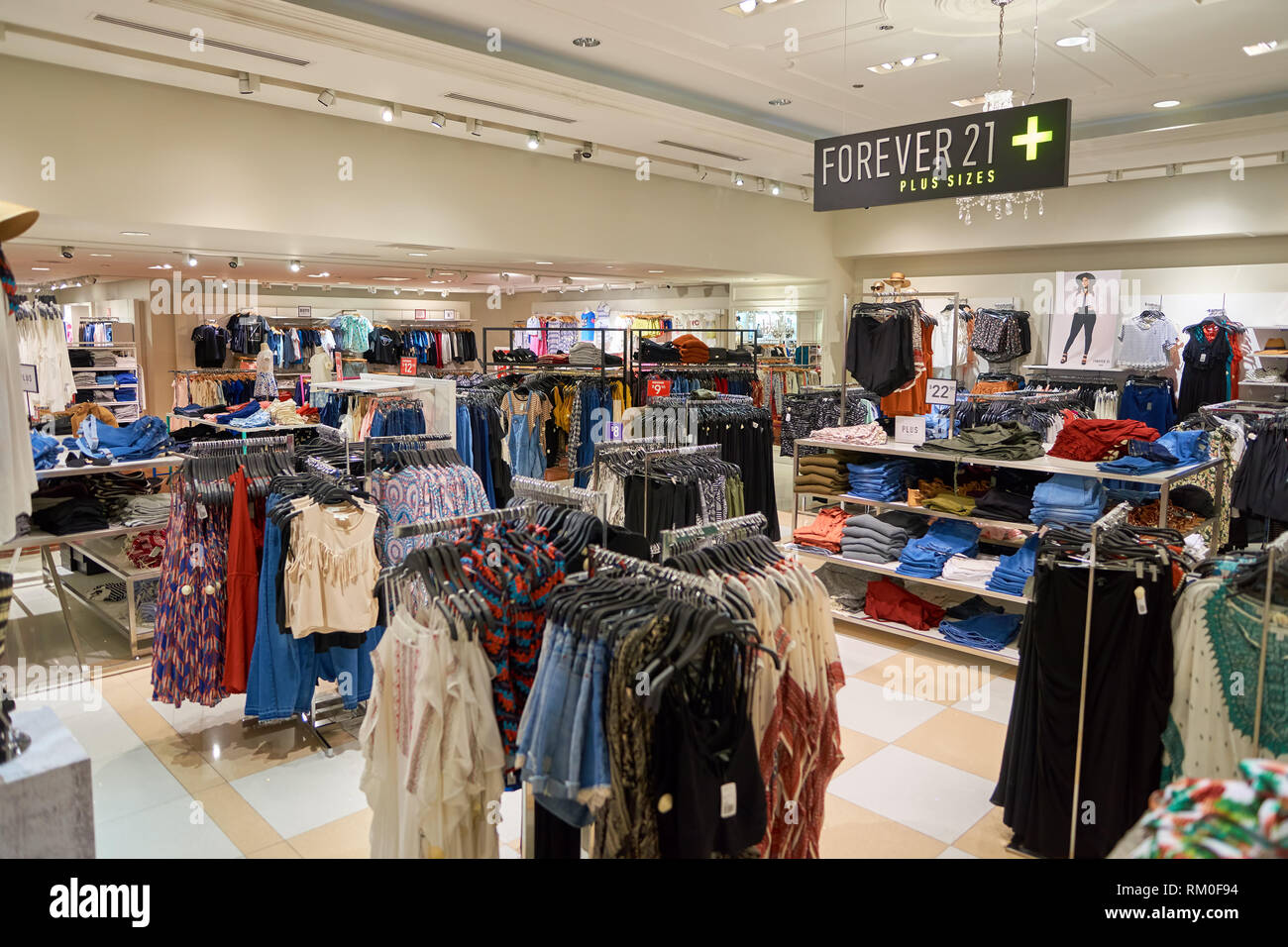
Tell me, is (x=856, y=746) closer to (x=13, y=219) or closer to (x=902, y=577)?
(x=902, y=577)

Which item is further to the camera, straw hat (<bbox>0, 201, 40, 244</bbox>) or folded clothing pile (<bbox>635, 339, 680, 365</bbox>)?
folded clothing pile (<bbox>635, 339, 680, 365</bbox>)

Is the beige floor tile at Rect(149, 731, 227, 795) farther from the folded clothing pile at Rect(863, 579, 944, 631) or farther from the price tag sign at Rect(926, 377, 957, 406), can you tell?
the price tag sign at Rect(926, 377, 957, 406)

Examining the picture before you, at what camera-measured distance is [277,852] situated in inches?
124

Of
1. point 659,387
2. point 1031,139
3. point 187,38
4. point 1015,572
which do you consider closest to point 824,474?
point 1015,572

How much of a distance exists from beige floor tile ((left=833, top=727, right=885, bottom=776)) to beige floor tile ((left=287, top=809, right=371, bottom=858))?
2060mm

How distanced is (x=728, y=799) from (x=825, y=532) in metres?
3.91

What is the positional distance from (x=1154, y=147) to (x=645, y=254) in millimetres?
4816

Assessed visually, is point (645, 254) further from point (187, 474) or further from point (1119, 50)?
point (187, 474)

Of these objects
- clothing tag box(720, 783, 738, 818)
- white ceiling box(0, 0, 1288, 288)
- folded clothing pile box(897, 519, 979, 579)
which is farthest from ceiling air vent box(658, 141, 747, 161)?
clothing tag box(720, 783, 738, 818)

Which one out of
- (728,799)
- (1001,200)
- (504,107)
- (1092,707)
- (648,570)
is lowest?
(1092,707)

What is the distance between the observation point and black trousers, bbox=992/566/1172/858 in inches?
109

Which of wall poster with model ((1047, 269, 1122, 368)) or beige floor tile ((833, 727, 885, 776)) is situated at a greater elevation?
wall poster with model ((1047, 269, 1122, 368))

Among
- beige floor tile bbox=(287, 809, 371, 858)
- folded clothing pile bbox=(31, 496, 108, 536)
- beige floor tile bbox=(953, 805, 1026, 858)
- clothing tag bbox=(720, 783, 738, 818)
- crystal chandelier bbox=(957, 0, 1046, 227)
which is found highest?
crystal chandelier bbox=(957, 0, 1046, 227)
